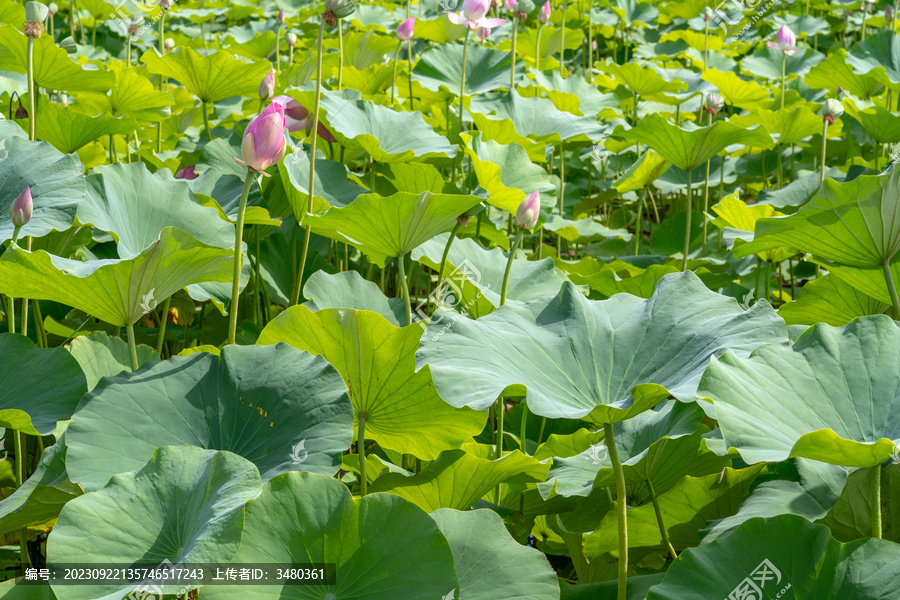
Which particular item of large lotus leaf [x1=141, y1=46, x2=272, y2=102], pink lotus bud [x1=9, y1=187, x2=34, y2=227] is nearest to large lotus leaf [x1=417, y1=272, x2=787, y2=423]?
pink lotus bud [x1=9, y1=187, x2=34, y2=227]

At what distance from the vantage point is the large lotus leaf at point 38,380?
119cm

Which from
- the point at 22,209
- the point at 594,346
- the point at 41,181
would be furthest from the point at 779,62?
the point at 22,209

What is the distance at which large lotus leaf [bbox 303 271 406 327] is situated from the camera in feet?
4.92

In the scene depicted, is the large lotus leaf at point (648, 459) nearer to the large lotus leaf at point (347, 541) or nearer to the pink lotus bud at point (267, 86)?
the large lotus leaf at point (347, 541)

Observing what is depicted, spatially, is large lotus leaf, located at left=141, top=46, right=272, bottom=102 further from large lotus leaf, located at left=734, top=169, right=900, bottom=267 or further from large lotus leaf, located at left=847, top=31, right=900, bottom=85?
large lotus leaf, located at left=847, top=31, right=900, bottom=85

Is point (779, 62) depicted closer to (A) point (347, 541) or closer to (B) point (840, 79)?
(B) point (840, 79)

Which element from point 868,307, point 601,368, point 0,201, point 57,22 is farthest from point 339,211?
point 57,22

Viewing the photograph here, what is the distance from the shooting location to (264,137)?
111 centimetres

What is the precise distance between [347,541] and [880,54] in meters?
3.30

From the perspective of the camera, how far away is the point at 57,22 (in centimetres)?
569

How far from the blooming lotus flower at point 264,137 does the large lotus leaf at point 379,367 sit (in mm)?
237

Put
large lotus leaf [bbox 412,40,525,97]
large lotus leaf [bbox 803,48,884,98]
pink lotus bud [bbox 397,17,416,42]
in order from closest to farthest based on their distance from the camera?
pink lotus bud [bbox 397,17,416,42] → large lotus leaf [bbox 412,40,525,97] → large lotus leaf [bbox 803,48,884,98]

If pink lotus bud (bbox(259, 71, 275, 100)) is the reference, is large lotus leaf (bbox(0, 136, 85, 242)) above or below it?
below

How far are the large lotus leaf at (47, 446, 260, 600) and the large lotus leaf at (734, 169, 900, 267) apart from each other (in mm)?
953
